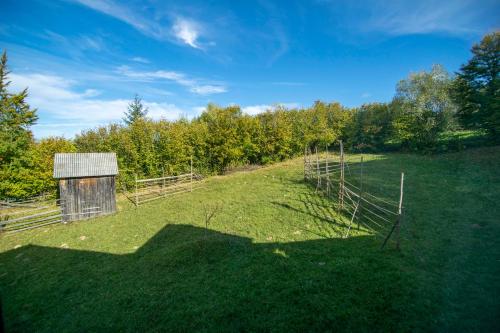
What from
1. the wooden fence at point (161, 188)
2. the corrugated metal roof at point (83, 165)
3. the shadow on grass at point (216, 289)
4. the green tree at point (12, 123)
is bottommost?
the shadow on grass at point (216, 289)

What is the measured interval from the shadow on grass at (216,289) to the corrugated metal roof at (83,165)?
700 cm

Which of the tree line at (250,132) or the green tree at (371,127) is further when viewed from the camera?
the green tree at (371,127)

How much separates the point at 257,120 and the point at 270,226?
68.3ft

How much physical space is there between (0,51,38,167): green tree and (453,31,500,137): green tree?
42.3m

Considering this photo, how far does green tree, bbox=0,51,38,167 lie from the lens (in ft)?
62.8

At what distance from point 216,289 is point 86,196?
1436cm

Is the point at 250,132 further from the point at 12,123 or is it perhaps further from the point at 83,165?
the point at 12,123

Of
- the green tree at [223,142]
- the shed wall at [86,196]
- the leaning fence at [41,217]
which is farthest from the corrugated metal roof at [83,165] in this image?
the green tree at [223,142]

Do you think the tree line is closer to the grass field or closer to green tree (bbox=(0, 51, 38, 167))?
green tree (bbox=(0, 51, 38, 167))

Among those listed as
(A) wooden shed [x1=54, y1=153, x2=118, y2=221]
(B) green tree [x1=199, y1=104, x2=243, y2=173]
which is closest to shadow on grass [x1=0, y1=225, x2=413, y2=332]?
(A) wooden shed [x1=54, y1=153, x2=118, y2=221]

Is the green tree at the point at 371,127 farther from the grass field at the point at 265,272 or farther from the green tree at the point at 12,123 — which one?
the green tree at the point at 12,123

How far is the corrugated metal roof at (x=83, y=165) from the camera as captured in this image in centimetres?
1584

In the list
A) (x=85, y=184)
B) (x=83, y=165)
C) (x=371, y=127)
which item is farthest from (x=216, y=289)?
(x=371, y=127)

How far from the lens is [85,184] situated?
650 inches
